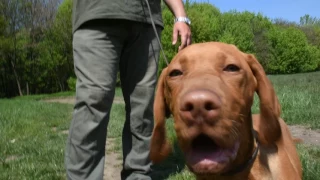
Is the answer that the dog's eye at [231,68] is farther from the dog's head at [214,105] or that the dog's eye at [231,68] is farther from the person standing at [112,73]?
the person standing at [112,73]

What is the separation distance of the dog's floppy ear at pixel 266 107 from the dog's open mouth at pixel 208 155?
324 millimetres

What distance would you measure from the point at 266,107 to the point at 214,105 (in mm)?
569

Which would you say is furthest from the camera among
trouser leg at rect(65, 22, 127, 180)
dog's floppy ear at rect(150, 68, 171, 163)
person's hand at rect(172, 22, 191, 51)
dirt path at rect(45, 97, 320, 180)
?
dirt path at rect(45, 97, 320, 180)

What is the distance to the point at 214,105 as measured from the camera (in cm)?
184

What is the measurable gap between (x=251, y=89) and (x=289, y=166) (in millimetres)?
588

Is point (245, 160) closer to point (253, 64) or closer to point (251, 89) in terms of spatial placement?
point (251, 89)

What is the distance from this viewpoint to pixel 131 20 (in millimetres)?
3227

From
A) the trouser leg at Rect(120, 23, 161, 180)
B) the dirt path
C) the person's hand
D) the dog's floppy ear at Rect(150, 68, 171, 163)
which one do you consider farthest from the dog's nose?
the dirt path

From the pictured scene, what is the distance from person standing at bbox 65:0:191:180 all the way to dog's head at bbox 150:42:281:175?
669 millimetres

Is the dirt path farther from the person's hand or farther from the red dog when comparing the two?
the red dog

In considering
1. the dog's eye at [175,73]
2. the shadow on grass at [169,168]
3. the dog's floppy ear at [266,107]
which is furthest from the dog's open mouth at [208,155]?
the shadow on grass at [169,168]

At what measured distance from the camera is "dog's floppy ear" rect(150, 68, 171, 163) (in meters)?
2.55

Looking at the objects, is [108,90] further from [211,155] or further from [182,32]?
[211,155]

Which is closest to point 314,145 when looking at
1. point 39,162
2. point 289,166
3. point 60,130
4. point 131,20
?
point 289,166
